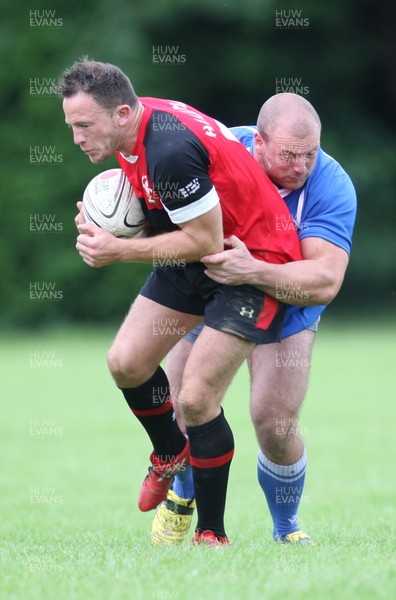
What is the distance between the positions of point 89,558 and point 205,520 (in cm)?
68

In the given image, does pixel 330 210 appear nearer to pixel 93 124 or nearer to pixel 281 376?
pixel 281 376

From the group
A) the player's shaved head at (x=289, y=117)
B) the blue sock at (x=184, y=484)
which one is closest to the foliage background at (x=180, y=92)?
the blue sock at (x=184, y=484)

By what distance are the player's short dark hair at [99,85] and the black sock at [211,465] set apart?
59.1 inches

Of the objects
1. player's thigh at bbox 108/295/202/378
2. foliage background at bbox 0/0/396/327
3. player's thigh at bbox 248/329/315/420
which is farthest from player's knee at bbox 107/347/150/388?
foliage background at bbox 0/0/396/327

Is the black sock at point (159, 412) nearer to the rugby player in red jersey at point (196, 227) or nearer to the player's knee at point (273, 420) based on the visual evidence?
the rugby player in red jersey at point (196, 227)

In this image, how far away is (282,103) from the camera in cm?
509

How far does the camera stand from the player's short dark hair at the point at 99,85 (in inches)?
185

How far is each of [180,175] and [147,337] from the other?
0.98 metres

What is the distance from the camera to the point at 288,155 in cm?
500

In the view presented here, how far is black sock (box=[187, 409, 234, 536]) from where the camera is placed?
487 centimetres

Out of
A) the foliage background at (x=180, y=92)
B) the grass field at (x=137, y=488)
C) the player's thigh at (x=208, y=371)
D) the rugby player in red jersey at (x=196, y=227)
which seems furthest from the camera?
the foliage background at (x=180, y=92)

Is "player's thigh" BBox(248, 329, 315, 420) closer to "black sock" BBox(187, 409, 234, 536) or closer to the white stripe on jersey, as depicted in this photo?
"black sock" BBox(187, 409, 234, 536)

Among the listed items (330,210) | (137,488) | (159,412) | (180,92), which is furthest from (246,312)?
(180,92)

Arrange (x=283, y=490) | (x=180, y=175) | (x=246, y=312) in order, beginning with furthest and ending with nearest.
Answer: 1. (x=283, y=490)
2. (x=246, y=312)
3. (x=180, y=175)
